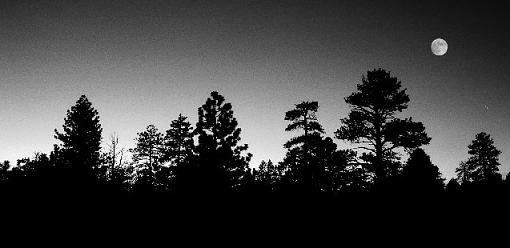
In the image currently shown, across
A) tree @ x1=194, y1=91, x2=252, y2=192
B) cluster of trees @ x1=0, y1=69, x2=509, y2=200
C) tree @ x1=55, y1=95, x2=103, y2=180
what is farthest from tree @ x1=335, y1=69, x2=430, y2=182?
tree @ x1=55, y1=95, x2=103, y2=180

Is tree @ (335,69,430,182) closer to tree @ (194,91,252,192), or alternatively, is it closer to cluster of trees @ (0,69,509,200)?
cluster of trees @ (0,69,509,200)

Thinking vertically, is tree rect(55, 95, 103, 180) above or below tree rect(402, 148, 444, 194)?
above

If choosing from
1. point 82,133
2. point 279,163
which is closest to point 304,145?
point 279,163

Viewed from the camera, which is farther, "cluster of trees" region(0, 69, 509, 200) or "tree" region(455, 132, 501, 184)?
"tree" region(455, 132, 501, 184)

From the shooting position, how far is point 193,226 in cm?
1188

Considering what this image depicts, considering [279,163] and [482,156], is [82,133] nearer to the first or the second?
[279,163]

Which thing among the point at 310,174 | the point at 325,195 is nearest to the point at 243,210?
the point at 325,195

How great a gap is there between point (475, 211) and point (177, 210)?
11.3 metres

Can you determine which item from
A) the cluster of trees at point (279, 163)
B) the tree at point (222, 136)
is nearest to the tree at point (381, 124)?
the cluster of trees at point (279, 163)

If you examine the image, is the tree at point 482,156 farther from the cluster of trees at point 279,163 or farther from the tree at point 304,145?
the tree at point 304,145

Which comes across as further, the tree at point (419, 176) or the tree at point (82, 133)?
the tree at point (82, 133)

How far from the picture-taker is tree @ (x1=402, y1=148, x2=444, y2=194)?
13352 mm

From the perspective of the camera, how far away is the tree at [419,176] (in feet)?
43.8

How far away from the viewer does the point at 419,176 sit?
14.9 m
